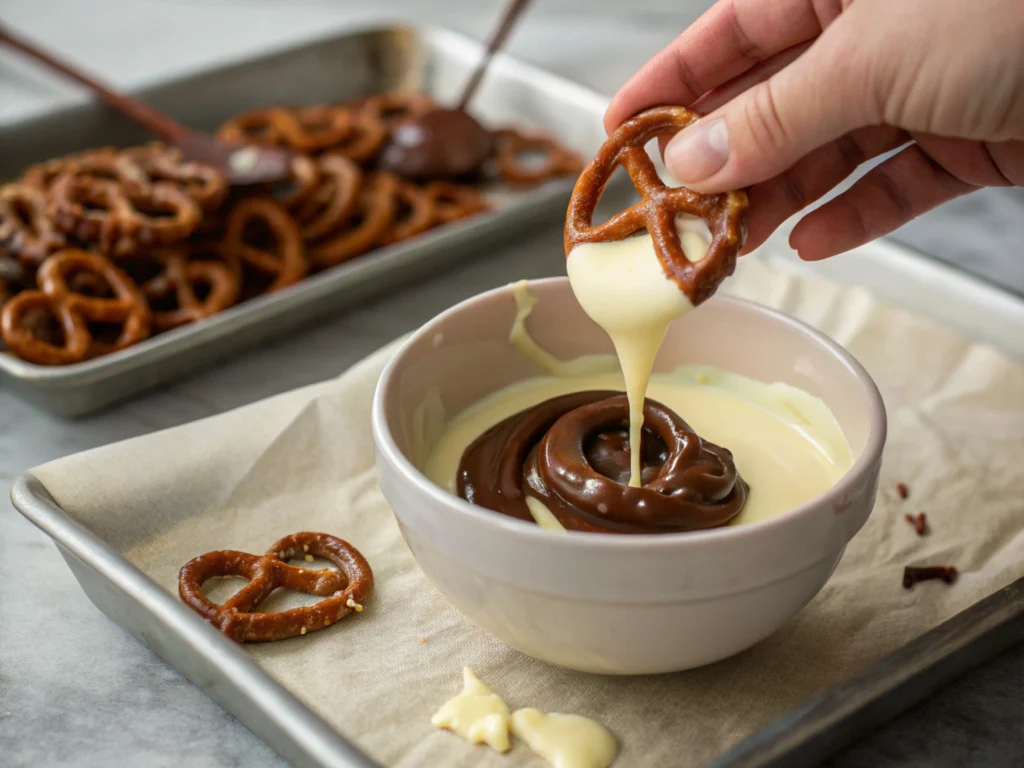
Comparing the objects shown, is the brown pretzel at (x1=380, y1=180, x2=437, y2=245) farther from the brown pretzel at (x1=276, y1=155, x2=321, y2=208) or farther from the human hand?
the human hand

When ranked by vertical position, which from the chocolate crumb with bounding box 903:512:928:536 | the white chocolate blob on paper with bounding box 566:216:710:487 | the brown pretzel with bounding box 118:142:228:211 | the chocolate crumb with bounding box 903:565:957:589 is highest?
the white chocolate blob on paper with bounding box 566:216:710:487

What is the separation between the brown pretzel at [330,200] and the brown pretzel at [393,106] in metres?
0.33

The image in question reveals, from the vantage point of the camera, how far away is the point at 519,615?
3.51 feet

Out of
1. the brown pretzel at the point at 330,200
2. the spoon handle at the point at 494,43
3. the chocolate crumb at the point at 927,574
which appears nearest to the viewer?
the chocolate crumb at the point at 927,574

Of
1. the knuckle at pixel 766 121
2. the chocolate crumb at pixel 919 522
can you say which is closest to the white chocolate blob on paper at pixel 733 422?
the chocolate crumb at pixel 919 522

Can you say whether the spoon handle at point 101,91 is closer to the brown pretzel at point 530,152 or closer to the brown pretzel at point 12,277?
the brown pretzel at point 12,277

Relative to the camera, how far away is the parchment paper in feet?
3.84

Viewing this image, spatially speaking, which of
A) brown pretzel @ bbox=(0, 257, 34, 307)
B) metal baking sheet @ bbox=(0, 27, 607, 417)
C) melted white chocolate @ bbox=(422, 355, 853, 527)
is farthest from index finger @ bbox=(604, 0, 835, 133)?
brown pretzel @ bbox=(0, 257, 34, 307)

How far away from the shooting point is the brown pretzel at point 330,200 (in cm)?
221

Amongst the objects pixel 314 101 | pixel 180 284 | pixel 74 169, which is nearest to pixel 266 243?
pixel 180 284

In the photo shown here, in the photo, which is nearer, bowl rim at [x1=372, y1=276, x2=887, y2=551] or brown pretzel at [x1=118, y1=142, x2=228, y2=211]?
bowl rim at [x1=372, y1=276, x2=887, y2=551]

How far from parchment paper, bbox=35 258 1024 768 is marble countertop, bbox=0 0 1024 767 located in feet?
0.32

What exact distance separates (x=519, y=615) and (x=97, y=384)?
92 centimetres

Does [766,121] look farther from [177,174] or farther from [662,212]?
[177,174]
